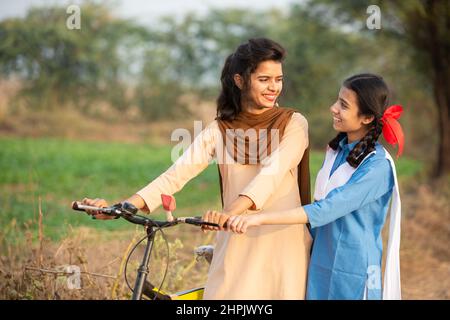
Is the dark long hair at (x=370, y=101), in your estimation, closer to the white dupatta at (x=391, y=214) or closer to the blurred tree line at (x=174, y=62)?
the white dupatta at (x=391, y=214)

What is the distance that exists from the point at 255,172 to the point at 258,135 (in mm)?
162

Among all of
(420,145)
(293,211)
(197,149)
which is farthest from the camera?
(420,145)

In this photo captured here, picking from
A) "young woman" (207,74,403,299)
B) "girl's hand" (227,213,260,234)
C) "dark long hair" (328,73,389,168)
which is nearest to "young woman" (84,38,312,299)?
"young woman" (207,74,403,299)

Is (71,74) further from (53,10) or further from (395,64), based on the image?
(395,64)

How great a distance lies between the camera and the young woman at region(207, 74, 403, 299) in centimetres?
286

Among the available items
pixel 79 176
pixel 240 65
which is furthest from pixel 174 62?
pixel 240 65

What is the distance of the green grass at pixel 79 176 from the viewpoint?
32.7ft

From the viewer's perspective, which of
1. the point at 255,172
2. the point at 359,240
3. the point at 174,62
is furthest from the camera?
the point at 174,62

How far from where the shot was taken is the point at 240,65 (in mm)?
3225

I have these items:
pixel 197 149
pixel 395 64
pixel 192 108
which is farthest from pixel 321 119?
pixel 197 149

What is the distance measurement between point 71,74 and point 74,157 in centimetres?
979

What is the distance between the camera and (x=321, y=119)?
2177 cm

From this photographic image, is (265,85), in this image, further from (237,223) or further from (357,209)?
(237,223)

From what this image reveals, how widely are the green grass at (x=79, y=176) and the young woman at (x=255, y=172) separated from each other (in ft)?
14.7
